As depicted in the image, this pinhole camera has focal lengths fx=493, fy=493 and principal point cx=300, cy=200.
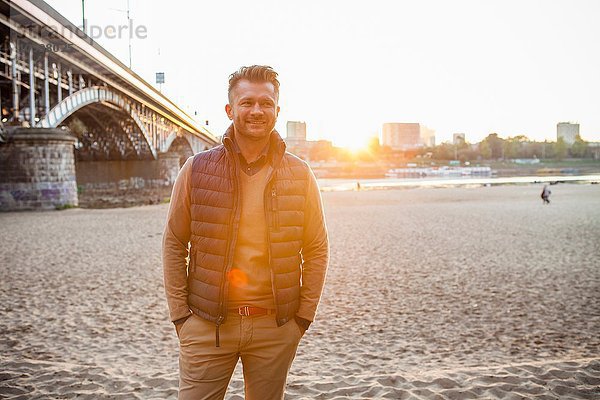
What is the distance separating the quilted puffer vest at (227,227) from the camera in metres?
2.41

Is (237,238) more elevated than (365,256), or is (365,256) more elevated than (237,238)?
(237,238)

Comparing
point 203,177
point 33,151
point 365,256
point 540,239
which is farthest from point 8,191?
point 203,177

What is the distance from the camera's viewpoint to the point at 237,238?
2434 millimetres

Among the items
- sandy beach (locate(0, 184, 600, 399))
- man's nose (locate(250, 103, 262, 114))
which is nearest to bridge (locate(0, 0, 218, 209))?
sandy beach (locate(0, 184, 600, 399))

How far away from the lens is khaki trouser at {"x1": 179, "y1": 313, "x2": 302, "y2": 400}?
236cm

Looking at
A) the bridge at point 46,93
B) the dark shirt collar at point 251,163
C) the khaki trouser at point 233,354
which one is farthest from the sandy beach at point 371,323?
the bridge at point 46,93

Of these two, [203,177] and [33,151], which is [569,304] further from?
[33,151]

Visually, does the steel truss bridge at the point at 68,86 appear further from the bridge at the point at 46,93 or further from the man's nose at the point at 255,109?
the man's nose at the point at 255,109

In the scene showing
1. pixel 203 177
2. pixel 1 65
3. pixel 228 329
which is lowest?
pixel 228 329

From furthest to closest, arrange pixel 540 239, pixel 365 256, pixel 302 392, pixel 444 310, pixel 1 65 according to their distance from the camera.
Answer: pixel 1 65
pixel 540 239
pixel 365 256
pixel 444 310
pixel 302 392

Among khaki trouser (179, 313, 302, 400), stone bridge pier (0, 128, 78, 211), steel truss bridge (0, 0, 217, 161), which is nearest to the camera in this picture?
khaki trouser (179, 313, 302, 400)

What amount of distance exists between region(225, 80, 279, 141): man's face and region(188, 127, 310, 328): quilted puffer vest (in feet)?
0.39

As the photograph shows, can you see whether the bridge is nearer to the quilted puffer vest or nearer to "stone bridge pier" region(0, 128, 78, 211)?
"stone bridge pier" region(0, 128, 78, 211)

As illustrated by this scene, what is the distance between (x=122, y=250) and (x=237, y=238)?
10826 millimetres
